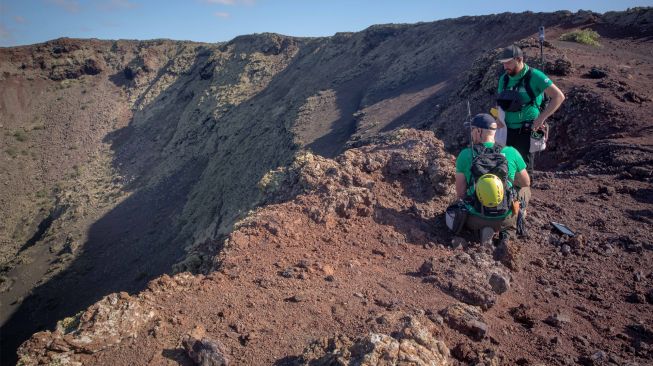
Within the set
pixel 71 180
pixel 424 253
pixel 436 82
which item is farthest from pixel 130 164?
pixel 424 253

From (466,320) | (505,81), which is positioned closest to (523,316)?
(466,320)

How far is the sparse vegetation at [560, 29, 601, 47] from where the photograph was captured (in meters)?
13.1

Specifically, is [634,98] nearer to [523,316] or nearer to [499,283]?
[499,283]

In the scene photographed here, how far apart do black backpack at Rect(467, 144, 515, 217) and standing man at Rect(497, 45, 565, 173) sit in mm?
1200

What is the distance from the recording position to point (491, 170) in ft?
12.2

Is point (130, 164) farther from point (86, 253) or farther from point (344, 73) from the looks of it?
point (344, 73)

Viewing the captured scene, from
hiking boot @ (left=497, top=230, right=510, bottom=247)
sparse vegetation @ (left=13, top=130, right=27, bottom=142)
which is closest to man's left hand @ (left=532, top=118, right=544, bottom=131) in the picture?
hiking boot @ (left=497, top=230, right=510, bottom=247)

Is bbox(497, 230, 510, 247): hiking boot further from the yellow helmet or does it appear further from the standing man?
the standing man

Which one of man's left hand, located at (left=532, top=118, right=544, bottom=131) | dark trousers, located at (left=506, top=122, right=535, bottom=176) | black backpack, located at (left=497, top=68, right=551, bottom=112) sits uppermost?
black backpack, located at (left=497, top=68, right=551, bottom=112)

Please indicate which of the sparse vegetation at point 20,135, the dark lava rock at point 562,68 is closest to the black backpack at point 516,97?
the dark lava rock at point 562,68

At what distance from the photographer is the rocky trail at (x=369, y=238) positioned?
8.77ft

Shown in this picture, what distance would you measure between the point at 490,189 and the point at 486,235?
59 cm

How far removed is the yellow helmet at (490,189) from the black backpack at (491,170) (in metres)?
0.10

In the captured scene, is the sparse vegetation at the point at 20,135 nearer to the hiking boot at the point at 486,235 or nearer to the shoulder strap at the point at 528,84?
the shoulder strap at the point at 528,84
